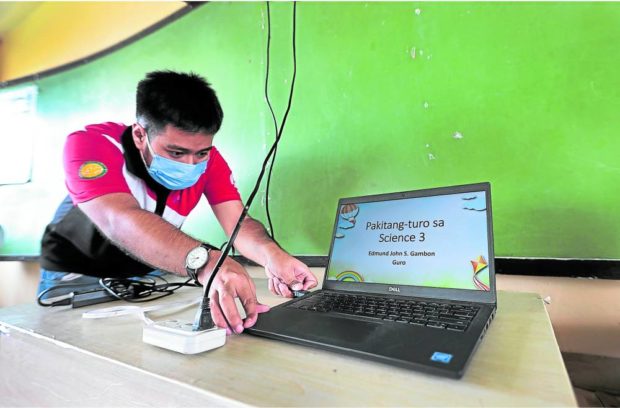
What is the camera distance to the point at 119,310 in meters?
0.59

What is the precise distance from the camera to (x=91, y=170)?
824 mm

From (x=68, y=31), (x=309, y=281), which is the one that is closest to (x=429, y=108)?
(x=309, y=281)

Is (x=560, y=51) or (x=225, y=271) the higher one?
(x=560, y=51)

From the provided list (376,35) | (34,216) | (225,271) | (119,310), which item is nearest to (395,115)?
(376,35)

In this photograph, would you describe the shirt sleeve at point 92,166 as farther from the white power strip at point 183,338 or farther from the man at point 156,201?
the white power strip at point 183,338

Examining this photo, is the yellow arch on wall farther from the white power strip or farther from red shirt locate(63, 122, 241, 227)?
the white power strip

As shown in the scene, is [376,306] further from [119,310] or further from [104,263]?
[104,263]

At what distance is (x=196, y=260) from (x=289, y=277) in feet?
0.78

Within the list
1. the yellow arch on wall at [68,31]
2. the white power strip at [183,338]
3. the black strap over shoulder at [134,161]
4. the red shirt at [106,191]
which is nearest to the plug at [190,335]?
the white power strip at [183,338]

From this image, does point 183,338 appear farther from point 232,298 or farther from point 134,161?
point 134,161

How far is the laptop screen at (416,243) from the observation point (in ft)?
1.82

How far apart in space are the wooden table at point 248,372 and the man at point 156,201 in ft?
0.37

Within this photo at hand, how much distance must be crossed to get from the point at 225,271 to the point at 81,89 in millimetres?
1659

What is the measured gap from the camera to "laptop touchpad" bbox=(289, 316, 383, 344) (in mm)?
392
